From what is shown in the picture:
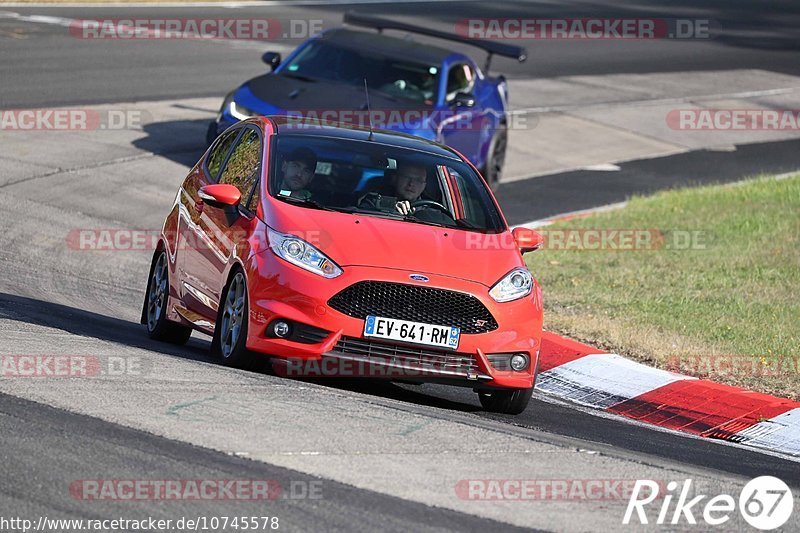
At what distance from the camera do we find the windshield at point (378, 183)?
9352mm

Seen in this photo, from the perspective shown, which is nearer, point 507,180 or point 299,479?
point 299,479

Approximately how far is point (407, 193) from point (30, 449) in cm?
390

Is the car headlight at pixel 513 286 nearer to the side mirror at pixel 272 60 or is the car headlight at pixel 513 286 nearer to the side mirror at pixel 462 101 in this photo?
the side mirror at pixel 462 101

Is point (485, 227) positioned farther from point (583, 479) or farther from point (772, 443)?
point (583, 479)

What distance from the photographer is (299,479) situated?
20.6 ft

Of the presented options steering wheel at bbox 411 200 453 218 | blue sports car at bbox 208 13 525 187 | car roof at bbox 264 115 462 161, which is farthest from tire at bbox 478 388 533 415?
blue sports car at bbox 208 13 525 187

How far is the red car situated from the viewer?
8.41 m

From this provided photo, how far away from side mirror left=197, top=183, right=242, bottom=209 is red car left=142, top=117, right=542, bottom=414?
0.01m

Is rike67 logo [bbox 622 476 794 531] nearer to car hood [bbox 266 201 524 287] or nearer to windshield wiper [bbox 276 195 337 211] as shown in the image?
car hood [bbox 266 201 524 287]

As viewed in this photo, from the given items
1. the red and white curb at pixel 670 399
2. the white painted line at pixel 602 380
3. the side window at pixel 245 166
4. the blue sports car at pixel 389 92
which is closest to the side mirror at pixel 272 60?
the blue sports car at pixel 389 92

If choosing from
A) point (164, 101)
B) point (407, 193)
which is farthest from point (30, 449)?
point (164, 101)

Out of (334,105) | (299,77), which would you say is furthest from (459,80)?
(334,105)

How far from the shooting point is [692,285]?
1375 centimetres

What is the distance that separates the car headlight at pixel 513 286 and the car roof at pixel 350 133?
1.47 metres
